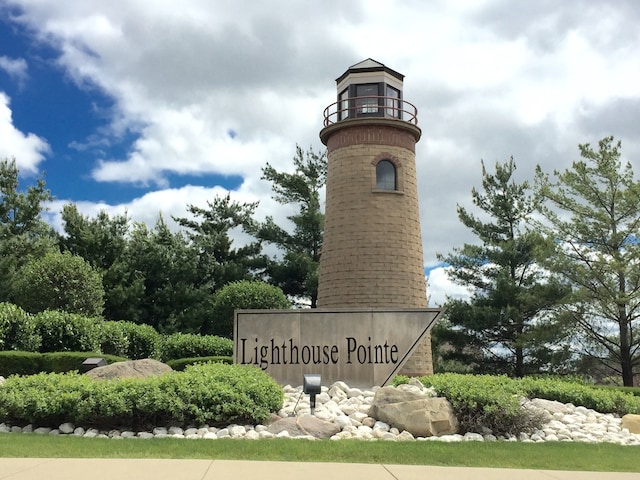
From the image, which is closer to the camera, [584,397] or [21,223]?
[584,397]

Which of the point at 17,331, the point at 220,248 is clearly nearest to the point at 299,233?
the point at 220,248

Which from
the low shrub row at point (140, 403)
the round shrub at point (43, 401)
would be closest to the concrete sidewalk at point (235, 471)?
the low shrub row at point (140, 403)

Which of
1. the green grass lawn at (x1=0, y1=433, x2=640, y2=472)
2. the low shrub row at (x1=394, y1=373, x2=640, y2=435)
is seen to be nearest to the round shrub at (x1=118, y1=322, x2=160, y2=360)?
the green grass lawn at (x1=0, y1=433, x2=640, y2=472)

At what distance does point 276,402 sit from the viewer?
1132 centimetres

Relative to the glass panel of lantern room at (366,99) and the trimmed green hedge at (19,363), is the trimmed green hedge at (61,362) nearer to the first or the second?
the trimmed green hedge at (19,363)

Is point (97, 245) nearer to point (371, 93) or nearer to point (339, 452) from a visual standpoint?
point (371, 93)

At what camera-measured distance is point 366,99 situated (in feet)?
75.2

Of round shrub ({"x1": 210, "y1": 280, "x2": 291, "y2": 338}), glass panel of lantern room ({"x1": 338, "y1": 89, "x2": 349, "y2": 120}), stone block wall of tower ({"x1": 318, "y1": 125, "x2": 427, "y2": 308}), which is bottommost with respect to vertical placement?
round shrub ({"x1": 210, "y1": 280, "x2": 291, "y2": 338})

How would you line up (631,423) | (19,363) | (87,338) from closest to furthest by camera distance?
(631,423) < (19,363) < (87,338)

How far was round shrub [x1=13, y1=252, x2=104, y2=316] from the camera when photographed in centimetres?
2631

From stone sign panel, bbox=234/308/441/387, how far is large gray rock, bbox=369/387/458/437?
14.3 ft

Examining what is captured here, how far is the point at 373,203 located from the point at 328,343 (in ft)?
25.6

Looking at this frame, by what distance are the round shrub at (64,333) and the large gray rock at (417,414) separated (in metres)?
13.7

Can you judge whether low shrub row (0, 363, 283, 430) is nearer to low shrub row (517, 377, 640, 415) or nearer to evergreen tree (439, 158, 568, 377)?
low shrub row (517, 377, 640, 415)
